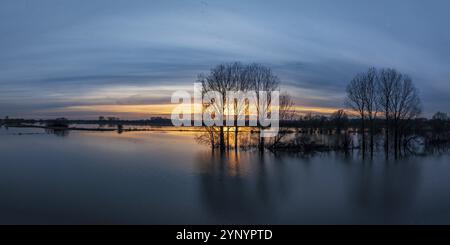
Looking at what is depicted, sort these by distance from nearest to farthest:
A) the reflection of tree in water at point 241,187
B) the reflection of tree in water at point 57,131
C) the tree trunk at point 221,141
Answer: the reflection of tree in water at point 241,187 → the tree trunk at point 221,141 → the reflection of tree in water at point 57,131

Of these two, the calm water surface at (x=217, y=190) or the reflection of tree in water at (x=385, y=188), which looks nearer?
the calm water surface at (x=217, y=190)

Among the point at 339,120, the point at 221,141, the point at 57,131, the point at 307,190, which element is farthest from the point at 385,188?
the point at 57,131

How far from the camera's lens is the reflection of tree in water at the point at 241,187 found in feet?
14.9

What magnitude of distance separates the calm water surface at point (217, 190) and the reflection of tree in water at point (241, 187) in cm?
1

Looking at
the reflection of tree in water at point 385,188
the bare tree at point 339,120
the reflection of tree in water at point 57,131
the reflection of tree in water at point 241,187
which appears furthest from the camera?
the reflection of tree in water at point 57,131

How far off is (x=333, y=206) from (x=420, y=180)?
3.12 meters

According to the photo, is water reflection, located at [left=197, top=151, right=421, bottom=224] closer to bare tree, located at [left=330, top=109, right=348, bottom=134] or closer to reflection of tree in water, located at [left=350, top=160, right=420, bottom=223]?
reflection of tree in water, located at [left=350, top=160, right=420, bottom=223]

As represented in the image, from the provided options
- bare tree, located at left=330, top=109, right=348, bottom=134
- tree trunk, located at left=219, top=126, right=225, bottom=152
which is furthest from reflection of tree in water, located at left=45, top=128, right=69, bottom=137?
bare tree, located at left=330, top=109, right=348, bottom=134

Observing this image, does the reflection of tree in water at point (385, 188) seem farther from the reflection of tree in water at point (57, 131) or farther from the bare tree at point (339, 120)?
the reflection of tree in water at point (57, 131)

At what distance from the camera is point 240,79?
1123cm

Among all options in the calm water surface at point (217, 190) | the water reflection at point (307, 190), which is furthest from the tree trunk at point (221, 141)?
the water reflection at point (307, 190)

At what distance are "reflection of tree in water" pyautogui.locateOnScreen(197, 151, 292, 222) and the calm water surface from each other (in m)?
0.01

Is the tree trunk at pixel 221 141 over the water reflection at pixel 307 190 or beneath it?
over

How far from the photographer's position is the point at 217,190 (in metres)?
5.63
